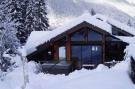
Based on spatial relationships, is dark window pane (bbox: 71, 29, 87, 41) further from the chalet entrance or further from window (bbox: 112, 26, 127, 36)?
window (bbox: 112, 26, 127, 36)

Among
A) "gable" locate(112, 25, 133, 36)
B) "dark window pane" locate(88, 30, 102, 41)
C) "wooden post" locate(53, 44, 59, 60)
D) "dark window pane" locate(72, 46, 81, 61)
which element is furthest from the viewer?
"gable" locate(112, 25, 133, 36)

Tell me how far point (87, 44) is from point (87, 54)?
2.64ft

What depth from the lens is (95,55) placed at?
112 ft

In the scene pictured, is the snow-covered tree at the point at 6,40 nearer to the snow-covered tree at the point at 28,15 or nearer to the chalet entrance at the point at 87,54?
the chalet entrance at the point at 87,54

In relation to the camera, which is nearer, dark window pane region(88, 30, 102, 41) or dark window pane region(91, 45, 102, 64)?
dark window pane region(91, 45, 102, 64)

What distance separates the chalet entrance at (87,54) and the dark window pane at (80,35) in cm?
64

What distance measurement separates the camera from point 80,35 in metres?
34.5

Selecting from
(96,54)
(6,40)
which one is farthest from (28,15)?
(6,40)

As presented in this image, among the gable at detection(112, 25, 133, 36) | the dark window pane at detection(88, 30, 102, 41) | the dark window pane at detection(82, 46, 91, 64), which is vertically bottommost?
the dark window pane at detection(82, 46, 91, 64)

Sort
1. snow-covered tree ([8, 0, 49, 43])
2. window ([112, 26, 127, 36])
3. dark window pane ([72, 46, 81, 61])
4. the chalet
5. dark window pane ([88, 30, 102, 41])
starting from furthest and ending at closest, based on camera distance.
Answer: snow-covered tree ([8, 0, 49, 43]), window ([112, 26, 127, 36]), dark window pane ([88, 30, 102, 41]), dark window pane ([72, 46, 81, 61]), the chalet

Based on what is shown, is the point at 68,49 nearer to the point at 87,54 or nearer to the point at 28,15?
the point at 87,54

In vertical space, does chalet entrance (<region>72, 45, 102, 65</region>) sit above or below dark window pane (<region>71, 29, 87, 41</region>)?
below

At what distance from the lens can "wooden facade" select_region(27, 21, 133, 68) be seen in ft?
112

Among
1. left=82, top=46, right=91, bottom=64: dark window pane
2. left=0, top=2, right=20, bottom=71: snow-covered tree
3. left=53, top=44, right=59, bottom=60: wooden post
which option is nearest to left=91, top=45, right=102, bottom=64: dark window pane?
left=82, top=46, right=91, bottom=64: dark window pane
